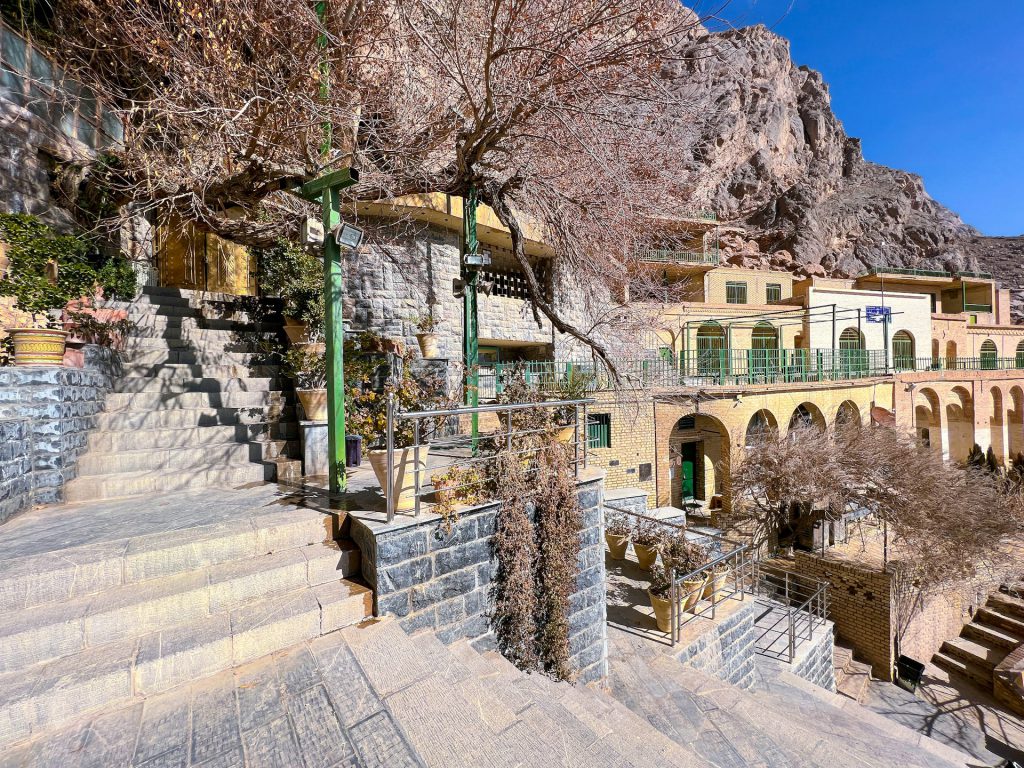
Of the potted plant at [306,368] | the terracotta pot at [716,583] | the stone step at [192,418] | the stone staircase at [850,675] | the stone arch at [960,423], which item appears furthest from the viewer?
the stone arch at [960,423]

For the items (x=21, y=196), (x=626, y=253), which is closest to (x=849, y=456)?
(x=626, y=253)

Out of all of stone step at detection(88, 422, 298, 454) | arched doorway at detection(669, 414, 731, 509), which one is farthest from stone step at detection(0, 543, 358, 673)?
arched doorway at detection(669, 414, 731, 509)

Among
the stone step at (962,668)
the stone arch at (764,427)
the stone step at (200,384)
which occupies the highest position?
the stone step at (200,384)

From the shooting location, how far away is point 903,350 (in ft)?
83.6

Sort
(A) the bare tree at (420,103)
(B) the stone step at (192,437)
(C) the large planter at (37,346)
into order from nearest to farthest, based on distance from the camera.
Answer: (C) the large planter at (37,346) < (B) the stone step at (192,437) < (A) the bare tree at (420,103)

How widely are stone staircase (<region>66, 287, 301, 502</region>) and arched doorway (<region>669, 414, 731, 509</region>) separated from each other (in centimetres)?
1385

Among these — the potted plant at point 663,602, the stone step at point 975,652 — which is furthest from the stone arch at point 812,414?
the potted plant at point 663,602

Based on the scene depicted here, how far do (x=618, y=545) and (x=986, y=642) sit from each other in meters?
11.3

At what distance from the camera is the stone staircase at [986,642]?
34.5 ft

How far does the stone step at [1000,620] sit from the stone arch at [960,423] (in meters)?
15.4

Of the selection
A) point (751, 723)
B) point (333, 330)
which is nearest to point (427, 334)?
point (333, 330)

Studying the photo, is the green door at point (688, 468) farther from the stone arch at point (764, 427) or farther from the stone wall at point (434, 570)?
the stone wall at point (434, 570)

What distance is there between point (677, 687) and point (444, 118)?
7.16 meters

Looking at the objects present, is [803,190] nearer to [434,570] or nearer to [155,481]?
[434,570]
